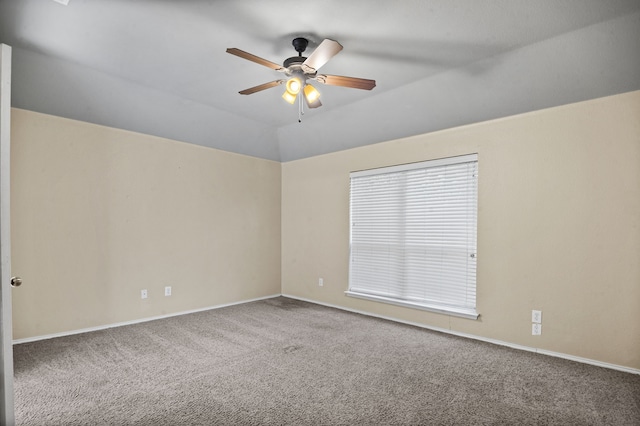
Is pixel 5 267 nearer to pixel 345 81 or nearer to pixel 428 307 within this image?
pixel 345 81

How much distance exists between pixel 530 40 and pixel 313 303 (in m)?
4.11

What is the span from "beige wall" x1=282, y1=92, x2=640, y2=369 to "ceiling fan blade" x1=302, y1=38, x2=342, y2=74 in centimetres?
195

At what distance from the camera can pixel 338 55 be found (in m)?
2.99

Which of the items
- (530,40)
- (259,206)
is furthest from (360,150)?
(530,40)

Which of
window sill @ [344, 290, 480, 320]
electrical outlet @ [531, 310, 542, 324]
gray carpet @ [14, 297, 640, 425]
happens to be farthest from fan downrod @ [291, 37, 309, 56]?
electrical outlet @ [531, 310, 542, 324]

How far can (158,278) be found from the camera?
14.2ft

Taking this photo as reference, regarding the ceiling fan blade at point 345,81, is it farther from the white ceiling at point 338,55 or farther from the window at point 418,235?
the window at point 418,235

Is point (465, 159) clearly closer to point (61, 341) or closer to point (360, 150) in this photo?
point (360, 150)

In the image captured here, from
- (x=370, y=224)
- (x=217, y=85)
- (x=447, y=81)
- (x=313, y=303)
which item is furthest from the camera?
(x=313, y=303)

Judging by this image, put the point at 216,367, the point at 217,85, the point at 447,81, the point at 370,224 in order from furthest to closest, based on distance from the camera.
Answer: the point at 370,224 → the point at 217,85 → the point at 447,81 → the point at 216,367

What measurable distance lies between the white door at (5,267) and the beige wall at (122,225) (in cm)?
214

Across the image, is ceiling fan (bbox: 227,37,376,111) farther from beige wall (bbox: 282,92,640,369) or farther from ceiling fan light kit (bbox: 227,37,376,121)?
beige wall (bbox: 282,92,640,369)

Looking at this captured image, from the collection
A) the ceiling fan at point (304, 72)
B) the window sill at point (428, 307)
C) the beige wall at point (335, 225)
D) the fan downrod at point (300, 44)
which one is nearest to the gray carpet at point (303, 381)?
the window sill at point (428, 307)

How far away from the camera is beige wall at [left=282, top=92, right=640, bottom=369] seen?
2852 millimetres
